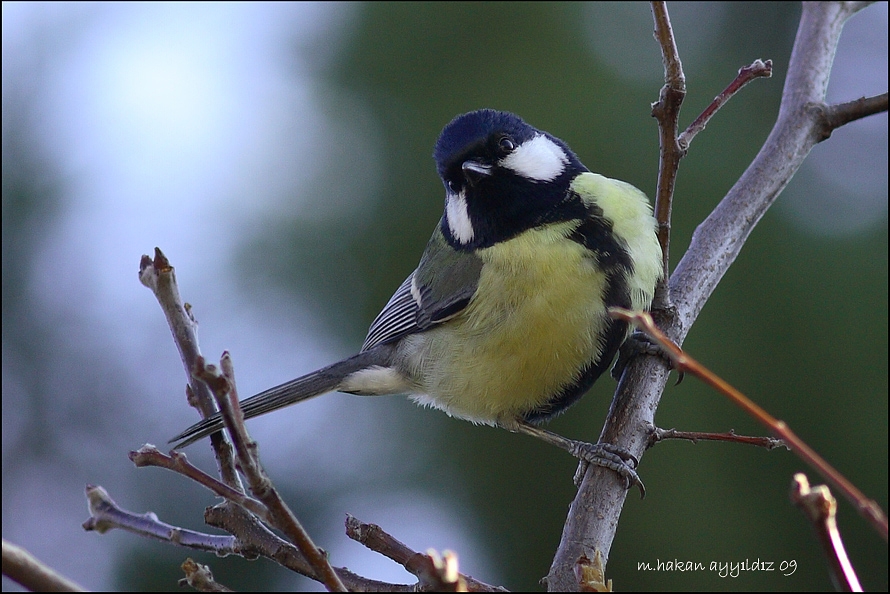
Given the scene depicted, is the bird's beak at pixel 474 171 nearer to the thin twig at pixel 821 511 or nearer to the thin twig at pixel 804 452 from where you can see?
the thin twig at pixel 804 452

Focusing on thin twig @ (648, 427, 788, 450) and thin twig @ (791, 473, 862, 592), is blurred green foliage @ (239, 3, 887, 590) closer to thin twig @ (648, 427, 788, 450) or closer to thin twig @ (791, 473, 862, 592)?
thin twig @ (648, 427, 788, 450)

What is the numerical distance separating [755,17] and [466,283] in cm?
513

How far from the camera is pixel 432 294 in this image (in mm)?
2840

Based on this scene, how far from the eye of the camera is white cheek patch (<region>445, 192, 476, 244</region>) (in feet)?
9.03

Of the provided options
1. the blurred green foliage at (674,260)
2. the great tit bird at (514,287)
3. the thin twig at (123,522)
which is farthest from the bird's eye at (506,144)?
the blurred green foliage at (674,260)

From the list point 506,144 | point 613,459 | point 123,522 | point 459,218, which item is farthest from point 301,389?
point 123,522

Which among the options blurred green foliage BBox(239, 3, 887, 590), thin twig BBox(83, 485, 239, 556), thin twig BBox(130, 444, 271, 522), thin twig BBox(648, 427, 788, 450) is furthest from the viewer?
blurred green foliage BBox(239, 3, 887, 590)

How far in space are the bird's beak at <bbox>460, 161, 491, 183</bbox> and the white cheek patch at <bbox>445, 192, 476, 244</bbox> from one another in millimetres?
119

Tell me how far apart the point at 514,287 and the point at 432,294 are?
15.6 inches

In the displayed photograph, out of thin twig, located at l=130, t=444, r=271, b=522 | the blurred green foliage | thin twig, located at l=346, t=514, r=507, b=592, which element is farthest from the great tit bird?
the blurred green foliage

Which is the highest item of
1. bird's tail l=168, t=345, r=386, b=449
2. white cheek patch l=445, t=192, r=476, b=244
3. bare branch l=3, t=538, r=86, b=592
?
white cheek patch l=445, t=192, r=476, b=244

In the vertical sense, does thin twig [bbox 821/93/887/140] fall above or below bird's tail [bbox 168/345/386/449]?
above

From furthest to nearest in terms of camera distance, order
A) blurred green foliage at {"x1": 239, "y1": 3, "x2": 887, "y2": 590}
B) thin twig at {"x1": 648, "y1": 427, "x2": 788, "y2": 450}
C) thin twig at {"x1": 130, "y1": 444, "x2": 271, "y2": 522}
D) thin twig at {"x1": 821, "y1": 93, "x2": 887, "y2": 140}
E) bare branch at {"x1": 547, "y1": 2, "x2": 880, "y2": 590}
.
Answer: blurred green foliage at {"x1": 239, "y1": 3, "x2": 887, "y2": 590} < bare branch at {"x1": 547, "y1": 2, "x2": 880, "y2": 590} < thin twig at {"x1": 821, "y1": 93, "x2": 887, "y2": 140} < thin twig at {"x1": 648, "y1": 427, "x2": 788, "y2": 450} < thin twig at {"x1": 130, "y1": 444, "x2": 271, "y2": 522}

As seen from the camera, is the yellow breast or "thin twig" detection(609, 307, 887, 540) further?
the yellow breast
